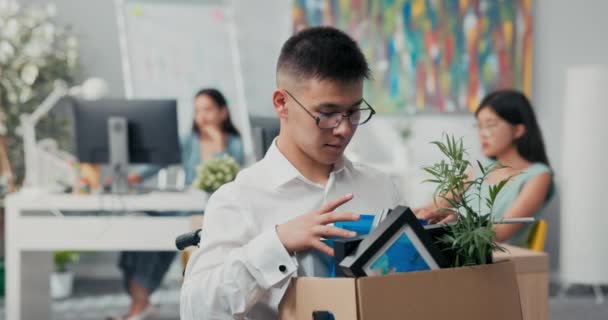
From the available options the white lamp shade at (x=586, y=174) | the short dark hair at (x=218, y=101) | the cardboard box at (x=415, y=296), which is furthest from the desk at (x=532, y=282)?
the white lamp shade at (x=586, y=174)

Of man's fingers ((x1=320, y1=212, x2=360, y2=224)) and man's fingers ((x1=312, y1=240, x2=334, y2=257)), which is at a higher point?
man's fingers ((x1=320, y1=212, x2=360, y2=224))

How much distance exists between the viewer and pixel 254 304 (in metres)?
1.44

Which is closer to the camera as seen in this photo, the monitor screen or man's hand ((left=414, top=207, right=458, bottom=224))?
man's hand ((left=414, top=207, right=458, bottom=224))

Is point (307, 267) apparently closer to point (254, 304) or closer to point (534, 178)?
point (254, 304)

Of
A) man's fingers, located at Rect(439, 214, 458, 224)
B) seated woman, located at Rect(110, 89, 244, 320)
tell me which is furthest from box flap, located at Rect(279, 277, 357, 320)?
seated woman, located at Rect(110, 89, 244, 320)

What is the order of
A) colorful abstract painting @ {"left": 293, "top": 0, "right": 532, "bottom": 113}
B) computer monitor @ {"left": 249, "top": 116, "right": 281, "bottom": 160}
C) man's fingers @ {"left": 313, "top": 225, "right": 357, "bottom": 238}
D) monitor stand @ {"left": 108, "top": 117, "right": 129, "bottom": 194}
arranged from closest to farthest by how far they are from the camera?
man's fingers @ {"left": 313, "top": 225, "right": 357, "bottom": 238} < computer monitor @ {"left": 249, "top": 116, "right": 281, "bottom": 160} < monitor stand @ {"left": 108, "top": 117, "right": 129, "bottom": 194} < colorful abstract painting @ {"left": 293, "top": 0, "right": 532, "bottom": 113}

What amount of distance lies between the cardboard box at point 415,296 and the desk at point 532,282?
1130mm

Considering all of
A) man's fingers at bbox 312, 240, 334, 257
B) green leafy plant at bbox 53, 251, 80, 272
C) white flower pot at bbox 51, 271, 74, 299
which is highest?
man's fingers at bbox 312, 240, 334, 257

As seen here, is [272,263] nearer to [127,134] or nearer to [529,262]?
[529,262]

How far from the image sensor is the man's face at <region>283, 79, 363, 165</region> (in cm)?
153

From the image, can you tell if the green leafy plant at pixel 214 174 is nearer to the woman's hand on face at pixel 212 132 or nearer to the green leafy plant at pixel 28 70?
the woman's hand on face at pixel 212 132

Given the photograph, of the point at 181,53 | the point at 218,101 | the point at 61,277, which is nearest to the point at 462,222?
the point at 218,101

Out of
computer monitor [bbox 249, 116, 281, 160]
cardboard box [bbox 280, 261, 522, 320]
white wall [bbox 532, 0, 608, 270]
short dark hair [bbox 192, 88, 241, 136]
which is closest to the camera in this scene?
cardboard box [bbox 280, 261, 522, 320]

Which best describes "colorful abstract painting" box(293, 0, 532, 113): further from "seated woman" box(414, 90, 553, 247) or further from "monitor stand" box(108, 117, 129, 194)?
"seated woman" box(414, 90, 553, 247)
